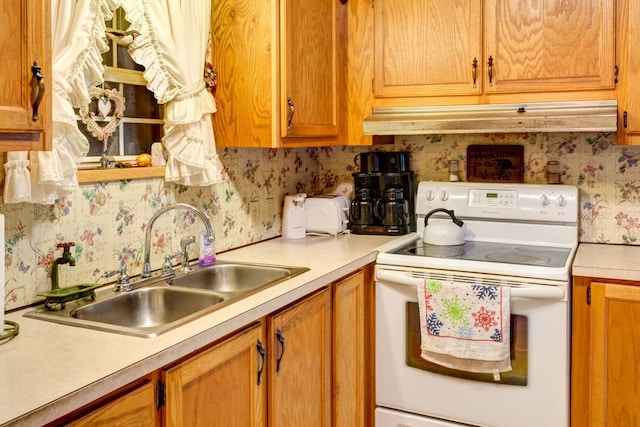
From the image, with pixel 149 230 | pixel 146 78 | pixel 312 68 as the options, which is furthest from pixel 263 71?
pixel 149 230

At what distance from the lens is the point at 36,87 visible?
1.31 meters

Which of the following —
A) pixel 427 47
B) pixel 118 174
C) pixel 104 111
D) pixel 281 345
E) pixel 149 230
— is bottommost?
pixel 281 345

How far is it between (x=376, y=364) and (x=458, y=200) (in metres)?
0.86

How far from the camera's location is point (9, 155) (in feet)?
5.41

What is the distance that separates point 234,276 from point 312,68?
93 cm

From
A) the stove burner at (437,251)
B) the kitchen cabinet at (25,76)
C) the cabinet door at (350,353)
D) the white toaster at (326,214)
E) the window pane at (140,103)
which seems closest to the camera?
the kitchen cabinet at (25,76)

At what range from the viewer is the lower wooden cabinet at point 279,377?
141 centimetres

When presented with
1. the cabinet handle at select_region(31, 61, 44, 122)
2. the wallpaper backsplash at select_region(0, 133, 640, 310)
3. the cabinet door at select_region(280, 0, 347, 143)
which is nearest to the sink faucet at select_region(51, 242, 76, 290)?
the wallpaper backsplash at select_region(0, 133, 640, 310)

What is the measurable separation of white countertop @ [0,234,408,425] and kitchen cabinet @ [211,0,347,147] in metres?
0.67

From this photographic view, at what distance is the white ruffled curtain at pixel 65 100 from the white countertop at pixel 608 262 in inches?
68.3

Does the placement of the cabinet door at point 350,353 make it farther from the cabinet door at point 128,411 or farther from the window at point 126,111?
the cabinet door at point 128,411

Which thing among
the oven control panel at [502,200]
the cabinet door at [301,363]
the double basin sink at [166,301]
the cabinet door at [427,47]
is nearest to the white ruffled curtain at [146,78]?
the double basin sink at [166,301]

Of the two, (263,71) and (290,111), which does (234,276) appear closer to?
(290,111)

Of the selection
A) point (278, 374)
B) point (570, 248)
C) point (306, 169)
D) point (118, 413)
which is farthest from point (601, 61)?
point (118, 413)
